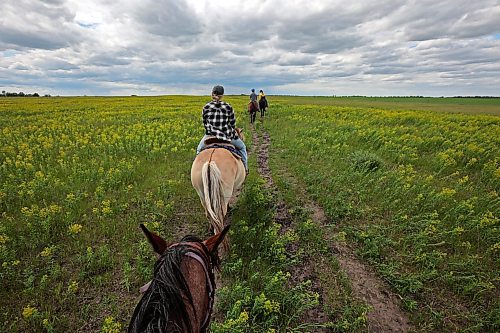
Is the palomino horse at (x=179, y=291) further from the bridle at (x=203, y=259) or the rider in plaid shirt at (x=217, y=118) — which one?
the rider in plaid shirt at (x=217, y=118)

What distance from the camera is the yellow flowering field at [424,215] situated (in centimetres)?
394

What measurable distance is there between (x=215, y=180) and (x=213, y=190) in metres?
0.17

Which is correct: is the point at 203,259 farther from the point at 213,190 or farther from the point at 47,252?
the point at 47,252

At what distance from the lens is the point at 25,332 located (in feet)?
10.4

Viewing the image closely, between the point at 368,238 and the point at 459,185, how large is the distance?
3.82 meters

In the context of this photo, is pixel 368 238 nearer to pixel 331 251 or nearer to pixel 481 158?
pixel 331 251

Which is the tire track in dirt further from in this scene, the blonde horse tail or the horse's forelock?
the horse's forelock

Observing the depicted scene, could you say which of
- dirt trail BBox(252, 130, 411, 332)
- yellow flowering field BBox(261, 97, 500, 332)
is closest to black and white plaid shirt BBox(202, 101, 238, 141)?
dirt trail BBox(252, 130, 411, 332)

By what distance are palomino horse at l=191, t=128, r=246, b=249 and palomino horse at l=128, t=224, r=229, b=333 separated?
250 centimetres

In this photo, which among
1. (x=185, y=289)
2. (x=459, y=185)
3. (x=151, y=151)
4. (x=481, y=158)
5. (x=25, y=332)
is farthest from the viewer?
(x=151, y=151)

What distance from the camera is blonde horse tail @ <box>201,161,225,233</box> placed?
14.9 feet

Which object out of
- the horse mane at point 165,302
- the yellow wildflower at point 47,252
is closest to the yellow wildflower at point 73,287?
the yellow wildflower at point 47,252

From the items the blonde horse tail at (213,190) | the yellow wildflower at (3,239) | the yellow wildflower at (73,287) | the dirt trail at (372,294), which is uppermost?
the blonde horse tail at (213,190)

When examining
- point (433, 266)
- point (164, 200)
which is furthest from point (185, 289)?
point (164, 200)
